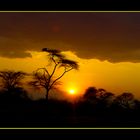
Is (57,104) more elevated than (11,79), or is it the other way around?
(11,79)

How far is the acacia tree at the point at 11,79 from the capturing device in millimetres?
3297

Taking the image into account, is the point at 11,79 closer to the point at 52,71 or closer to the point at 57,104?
the point at 52,71

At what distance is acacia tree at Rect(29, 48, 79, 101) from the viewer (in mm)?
3314

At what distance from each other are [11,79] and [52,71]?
40cm

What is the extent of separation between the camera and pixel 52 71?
333cm

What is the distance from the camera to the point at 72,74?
10.9ft

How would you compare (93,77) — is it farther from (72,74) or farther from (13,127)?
(13,127)

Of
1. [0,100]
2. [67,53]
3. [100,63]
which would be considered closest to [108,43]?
[100,63]

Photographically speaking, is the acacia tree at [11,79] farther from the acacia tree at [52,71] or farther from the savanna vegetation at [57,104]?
the acacia tree at [52,71]

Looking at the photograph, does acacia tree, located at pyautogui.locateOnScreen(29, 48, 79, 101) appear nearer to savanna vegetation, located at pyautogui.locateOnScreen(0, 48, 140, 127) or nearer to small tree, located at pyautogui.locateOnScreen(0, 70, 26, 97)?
savanna vegetation, located at pyautogui.locateOnScreen(0, 48, 140, 127)

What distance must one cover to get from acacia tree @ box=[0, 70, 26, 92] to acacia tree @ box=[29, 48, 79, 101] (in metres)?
0.12

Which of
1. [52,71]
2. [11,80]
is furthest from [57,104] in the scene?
[11,80]
